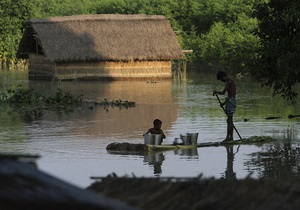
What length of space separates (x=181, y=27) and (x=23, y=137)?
46744 mm

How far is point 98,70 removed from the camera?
4628 cm

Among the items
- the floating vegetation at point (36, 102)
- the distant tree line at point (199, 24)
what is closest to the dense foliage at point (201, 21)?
the distant tree line at point (199, 24)

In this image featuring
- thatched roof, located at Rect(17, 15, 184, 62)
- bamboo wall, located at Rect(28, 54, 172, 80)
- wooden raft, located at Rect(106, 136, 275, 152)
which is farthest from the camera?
bamboo wall, located at Rect(28, 54, 172, 80)

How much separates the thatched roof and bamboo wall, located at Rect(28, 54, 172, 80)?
78 cm

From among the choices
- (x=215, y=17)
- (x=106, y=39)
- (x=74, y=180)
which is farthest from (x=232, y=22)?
(x=74, y=180)

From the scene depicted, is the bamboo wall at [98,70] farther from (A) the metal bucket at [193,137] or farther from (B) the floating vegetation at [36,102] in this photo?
(A) the metal bucket at [193,137]

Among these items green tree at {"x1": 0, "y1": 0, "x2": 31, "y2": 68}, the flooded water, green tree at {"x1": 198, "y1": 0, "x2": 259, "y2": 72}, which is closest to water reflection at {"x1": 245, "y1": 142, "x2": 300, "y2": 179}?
the flooded water

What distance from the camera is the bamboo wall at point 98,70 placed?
45.4 m

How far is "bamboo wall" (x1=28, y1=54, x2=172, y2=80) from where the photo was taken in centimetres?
4544

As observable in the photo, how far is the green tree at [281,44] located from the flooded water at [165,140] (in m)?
1.29

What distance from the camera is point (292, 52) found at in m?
16.0

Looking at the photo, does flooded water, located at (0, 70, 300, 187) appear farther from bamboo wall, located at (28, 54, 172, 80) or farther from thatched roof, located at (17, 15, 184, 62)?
bamboo wall, located at (28, 54, 172, 80)

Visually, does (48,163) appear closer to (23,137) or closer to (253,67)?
(23,137)

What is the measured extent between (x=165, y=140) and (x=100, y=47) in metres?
29.0
